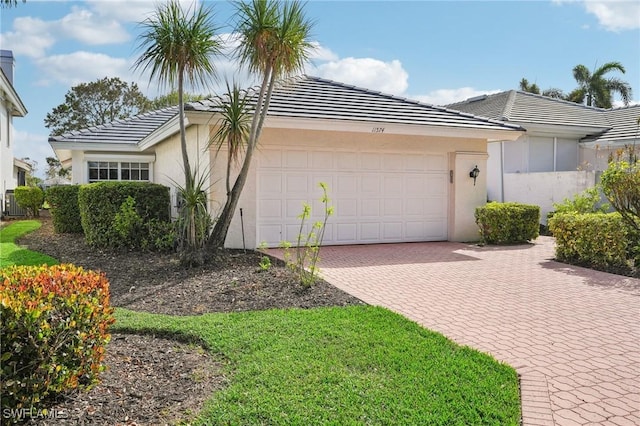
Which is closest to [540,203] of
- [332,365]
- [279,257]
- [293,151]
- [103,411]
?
[293,151]

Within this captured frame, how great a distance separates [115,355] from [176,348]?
1.89 ft

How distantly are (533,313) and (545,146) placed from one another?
15604 millimetres

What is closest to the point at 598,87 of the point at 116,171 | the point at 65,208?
the point at 116,171

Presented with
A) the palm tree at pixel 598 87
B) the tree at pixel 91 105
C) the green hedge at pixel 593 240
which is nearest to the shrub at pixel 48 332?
the green hedge at pixel 593 240

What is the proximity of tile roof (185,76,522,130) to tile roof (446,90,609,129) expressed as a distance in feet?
23.3

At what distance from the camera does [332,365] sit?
4.25m

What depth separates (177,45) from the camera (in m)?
8.45

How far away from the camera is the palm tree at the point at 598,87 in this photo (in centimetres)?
2773

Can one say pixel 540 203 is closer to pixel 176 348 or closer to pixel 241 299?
pixel 241 299

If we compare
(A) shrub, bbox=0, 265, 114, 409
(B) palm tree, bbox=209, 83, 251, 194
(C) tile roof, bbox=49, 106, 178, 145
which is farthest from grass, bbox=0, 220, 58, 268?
(A) shrub, bbox=0, 265, 114, 409

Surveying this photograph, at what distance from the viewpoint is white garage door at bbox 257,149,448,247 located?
38.2ft

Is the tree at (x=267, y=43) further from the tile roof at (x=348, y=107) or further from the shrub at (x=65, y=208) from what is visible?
the shrub at (x=65, y=208)

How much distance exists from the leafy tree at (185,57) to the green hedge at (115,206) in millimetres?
2021

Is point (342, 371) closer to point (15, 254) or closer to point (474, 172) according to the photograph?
point (15, 254)
